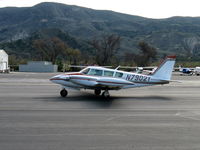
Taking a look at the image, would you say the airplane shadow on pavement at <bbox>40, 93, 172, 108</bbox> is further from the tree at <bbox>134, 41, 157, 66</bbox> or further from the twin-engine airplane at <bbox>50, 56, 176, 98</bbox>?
the tree at <bbox>134, 41, 157, 66</bbox>

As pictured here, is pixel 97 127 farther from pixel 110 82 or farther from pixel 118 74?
pixel 118 74

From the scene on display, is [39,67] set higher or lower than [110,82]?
lower

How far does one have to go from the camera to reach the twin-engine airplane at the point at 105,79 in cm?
1830

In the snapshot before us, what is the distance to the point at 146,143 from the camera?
814cm

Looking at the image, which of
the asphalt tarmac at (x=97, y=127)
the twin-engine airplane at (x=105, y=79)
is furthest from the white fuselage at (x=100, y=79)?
the asphalt tarmac at (x=97, y=127)

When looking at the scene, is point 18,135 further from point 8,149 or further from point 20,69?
point 20,69

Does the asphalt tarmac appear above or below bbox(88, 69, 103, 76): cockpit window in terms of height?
below

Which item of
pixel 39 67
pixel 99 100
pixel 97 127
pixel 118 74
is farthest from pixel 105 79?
pixel 39 67

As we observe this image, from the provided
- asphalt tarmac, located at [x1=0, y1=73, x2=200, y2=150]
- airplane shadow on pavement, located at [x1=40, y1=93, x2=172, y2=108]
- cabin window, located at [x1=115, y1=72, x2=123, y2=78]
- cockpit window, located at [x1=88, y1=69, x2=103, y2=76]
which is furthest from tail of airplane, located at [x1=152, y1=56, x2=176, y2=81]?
asphalt tarmac, located at [x1=0, y1=73, x2=200, y2=150]

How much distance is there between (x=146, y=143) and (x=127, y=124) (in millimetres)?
2394

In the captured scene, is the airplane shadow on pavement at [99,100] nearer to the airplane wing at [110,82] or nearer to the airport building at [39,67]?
the airplane wing at [110,82]

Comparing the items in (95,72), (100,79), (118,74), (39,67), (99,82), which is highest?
(95,72)

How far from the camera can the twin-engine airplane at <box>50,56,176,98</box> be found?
18297 mm

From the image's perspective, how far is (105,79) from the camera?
1814 cm
